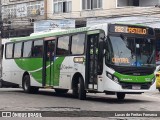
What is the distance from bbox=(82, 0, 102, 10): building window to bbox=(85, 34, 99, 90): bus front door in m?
27.4

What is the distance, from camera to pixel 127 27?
18.1 metres

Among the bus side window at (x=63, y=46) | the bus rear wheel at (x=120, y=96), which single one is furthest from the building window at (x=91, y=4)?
the bus rear wheel at (x=120, y=96)

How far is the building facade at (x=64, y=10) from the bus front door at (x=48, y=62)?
20.6m

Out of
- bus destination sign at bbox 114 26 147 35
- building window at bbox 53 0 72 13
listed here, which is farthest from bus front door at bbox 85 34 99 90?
building window at bbox 53 0 72 13

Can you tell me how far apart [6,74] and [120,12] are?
19.0m

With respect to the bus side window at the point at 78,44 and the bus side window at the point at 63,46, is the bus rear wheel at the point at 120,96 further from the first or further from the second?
Result: the bus side window at the point at 63,46

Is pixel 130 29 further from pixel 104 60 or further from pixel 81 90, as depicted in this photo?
pixel 81 90

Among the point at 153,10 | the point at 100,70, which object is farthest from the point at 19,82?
the point at 153,10

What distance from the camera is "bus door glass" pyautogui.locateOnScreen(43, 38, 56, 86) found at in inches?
847

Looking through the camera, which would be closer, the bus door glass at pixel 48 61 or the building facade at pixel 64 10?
the bus door glass at pixel 48 61

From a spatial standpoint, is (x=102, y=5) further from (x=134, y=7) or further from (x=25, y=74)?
(x=25, y=74)

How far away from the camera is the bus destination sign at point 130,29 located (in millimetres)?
17781

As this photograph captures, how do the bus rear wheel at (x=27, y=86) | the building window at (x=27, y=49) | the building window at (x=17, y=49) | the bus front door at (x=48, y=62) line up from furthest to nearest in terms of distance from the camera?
the building window at (x=17, y=49)
the bus rear wheel at (x=27, y=86)
the building window at (x=27, y=49)
the bus front door at (x=48, y=62)

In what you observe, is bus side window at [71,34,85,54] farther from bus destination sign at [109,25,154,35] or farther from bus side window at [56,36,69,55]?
bus destination sign at [109,25,154,35]
